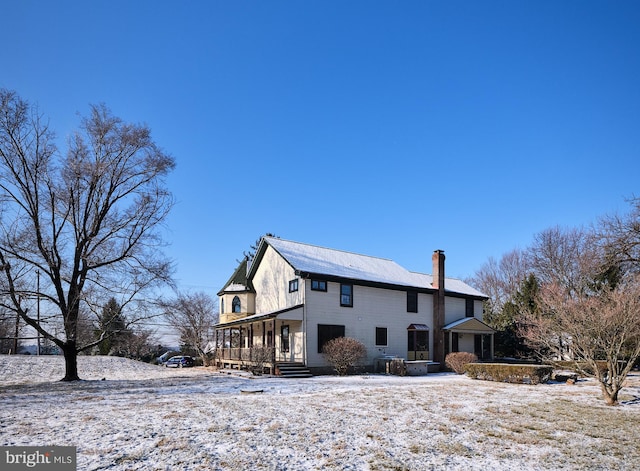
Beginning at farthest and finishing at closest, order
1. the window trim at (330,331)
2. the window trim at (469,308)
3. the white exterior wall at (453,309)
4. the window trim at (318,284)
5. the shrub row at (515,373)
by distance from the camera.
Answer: the window trim at (469,308) < the white exterior wall at (453,309) < the window trim at (318,284) < the window trim at (330,331) < the shrub row at (515,373)

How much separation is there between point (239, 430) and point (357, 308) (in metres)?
18.1

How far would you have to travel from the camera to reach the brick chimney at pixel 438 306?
29.5 meters

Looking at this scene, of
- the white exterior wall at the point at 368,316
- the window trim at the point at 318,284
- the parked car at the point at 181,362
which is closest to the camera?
the white exterior wall at the point at 368,316

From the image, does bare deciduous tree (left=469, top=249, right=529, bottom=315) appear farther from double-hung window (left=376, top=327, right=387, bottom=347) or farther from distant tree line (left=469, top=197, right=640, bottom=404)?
double-hung window (left=376, top=327, right=387, bottom=347)

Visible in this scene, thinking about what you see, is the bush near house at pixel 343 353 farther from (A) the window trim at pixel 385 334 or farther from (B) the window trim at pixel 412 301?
(B) the window trim at pixel 412 301

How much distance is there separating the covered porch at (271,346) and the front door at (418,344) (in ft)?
25.6

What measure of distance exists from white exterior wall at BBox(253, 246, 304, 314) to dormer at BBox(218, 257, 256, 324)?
506 mm

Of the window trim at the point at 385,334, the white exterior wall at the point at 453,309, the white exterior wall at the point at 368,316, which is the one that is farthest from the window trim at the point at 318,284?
the white exterior wall at the point at 453,309

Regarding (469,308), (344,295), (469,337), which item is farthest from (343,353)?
(469,308)

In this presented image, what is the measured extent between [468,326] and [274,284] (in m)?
13.6

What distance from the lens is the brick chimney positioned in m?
29.5

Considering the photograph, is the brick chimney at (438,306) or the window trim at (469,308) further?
the window trim at (469,308)

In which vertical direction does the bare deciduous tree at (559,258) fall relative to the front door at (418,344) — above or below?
above

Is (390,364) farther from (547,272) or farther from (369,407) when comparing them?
(547,272)
